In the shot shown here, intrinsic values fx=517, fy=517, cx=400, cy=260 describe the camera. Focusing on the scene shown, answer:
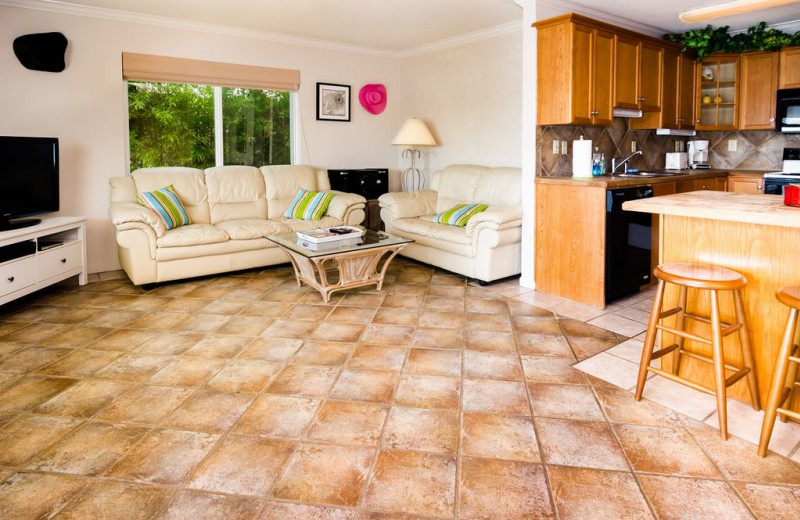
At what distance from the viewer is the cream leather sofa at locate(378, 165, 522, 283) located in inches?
173

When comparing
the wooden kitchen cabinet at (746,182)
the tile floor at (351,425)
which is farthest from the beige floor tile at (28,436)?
the wooden kitchen cabinet at (746,182)

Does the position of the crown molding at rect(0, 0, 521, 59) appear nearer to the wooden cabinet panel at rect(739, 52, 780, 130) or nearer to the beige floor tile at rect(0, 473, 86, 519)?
the wooden cabinet panel at rect(739, 52, 780, 130)

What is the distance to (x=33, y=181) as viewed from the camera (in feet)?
13.5

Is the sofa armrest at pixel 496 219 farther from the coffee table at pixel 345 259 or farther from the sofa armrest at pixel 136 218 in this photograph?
the sofa armrest at pixel 136 218

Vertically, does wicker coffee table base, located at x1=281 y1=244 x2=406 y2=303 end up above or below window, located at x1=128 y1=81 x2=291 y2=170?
below

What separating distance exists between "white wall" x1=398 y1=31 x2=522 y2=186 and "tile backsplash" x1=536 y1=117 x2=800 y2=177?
2.81ft

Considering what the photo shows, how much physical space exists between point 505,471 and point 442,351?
1.19 meters

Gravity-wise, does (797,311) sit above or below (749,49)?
below

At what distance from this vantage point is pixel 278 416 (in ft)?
7.57

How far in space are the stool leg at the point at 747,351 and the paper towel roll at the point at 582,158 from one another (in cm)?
217

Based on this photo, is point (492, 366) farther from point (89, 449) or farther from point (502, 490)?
point (89, 449)

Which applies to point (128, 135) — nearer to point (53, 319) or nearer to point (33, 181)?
point (33, 181)

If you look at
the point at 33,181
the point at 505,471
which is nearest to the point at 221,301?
the point at 33,181

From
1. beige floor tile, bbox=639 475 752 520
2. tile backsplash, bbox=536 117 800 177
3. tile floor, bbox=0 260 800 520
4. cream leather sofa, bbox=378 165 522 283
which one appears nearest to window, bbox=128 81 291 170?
cream leather sofa, bbox=378 165 522 283
